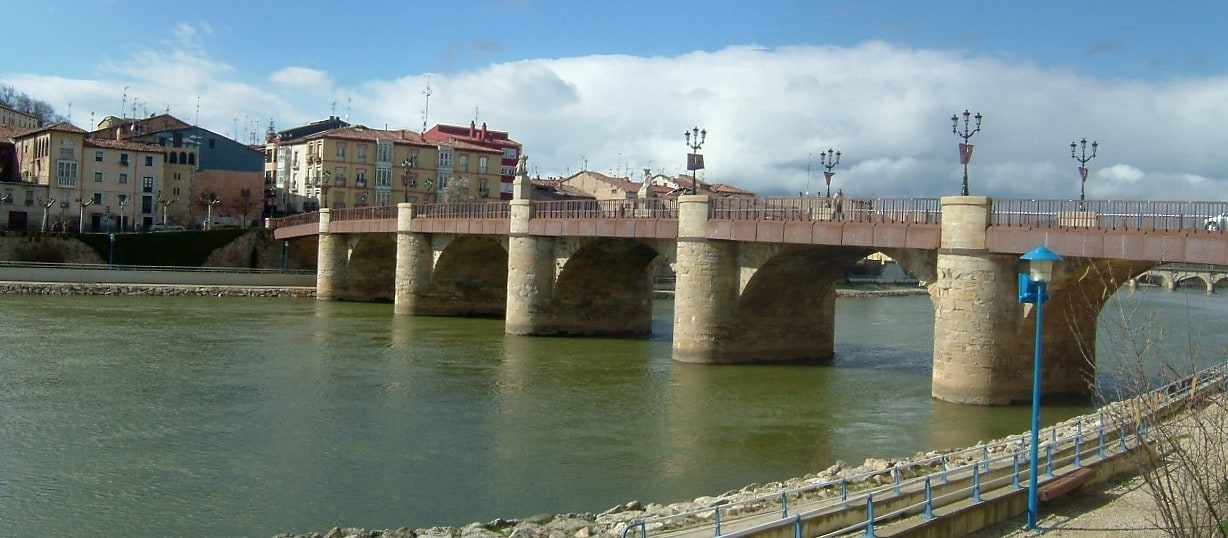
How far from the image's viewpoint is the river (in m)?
18.1

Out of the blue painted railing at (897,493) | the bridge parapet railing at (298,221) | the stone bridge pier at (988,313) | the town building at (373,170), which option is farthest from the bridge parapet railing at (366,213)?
the blue painted railing at (897,493)

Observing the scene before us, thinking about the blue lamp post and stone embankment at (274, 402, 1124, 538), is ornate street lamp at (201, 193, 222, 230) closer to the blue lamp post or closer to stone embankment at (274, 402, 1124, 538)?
stone embankment at (274, 402, 1124, 538)

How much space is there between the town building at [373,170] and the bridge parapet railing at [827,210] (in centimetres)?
5381

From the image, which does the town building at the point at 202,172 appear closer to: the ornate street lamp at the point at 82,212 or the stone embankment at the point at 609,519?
the ornate street lamp at the point at 82,212

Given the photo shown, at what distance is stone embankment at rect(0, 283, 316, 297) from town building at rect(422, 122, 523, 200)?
38100 mm

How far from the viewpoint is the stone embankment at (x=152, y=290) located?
59119mm

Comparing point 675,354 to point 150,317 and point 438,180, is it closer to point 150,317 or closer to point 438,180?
point 150,317

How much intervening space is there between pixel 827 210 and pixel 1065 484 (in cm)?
1816

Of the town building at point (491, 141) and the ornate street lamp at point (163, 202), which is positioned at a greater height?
the town building at point (491, 141)

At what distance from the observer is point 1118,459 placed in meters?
16.4

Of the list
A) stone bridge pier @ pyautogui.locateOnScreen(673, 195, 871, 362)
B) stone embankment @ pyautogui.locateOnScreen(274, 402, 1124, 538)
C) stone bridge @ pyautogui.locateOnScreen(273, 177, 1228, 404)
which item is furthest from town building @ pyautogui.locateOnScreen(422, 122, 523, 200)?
stone embankment @ pyautogui.locateOnScreen(274, 402, 1124, 538)

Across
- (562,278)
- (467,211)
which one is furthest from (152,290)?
(562,278)

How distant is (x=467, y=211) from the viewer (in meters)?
52.3

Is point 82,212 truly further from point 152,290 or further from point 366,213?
point 366,213
